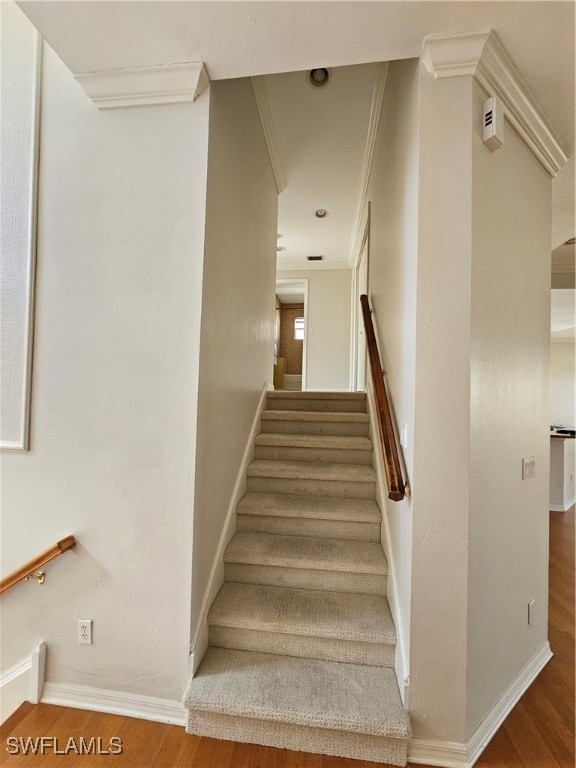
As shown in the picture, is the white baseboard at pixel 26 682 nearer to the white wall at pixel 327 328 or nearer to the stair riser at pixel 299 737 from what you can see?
the stair riser at pixel 299 737

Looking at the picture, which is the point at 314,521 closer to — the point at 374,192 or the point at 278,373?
the point at 374,192

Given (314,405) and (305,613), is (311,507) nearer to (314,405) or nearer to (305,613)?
(305,613)

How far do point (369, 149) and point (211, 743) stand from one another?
3992mm

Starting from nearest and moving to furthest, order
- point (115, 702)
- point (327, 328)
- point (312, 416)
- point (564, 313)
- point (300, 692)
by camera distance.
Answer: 1. point (300, 692)
2. point (115, 702)
3. point (312, 416)
4. point (564, 313)
5. point (327, 328)

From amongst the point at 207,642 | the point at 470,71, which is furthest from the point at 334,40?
the point at 207,642

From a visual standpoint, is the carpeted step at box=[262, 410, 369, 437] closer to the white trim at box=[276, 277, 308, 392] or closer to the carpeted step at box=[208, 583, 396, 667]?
the carpeted step at box=[208, 583, 396, 667]

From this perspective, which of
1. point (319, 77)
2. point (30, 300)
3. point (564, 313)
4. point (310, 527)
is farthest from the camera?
point (564, 313)

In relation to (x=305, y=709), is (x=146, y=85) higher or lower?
higher

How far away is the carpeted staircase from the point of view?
137 centimetres

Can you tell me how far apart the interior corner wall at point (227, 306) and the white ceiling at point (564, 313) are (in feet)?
13.2

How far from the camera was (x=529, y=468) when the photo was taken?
170 cm

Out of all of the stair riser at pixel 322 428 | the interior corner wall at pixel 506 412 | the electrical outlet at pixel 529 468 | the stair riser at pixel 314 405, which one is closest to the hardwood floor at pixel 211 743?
the interior corner wall at pixel 506 412

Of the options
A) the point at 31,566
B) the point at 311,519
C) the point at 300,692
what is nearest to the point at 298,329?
the point at 311,519

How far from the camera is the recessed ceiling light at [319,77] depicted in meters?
2.25
